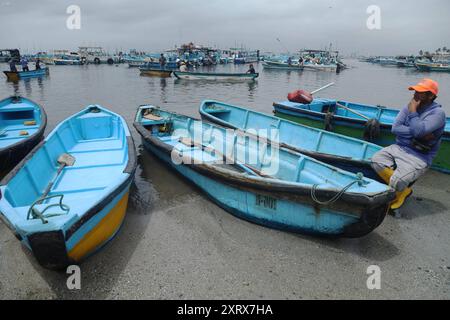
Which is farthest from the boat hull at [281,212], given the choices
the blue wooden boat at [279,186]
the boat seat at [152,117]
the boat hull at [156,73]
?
the boat hull at [156,73]

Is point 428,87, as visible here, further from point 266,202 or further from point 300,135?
point 300,135

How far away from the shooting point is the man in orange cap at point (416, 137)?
16.5ft

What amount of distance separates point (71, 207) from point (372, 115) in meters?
10.6

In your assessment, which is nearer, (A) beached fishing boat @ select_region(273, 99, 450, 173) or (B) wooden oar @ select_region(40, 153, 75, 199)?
(B) wooden oar @ select_region(40, 153, 75, 199)

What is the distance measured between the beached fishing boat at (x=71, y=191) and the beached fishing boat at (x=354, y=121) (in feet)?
20.8

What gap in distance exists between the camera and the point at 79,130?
29.1ft

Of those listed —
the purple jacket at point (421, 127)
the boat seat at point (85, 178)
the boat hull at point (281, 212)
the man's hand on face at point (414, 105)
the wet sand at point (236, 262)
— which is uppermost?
the man's hand on face at point (414, 105)

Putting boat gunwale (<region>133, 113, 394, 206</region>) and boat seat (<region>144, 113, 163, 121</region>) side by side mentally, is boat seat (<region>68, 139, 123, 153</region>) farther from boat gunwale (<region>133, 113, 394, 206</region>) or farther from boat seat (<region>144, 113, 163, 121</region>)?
boat gunwale (<region>133, 113, 394, 206</region>)

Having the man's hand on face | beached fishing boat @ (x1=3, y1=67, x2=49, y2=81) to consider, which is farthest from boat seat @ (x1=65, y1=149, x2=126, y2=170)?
beached fishing boat @ (x1=3, y1=67, x2=49, y2=81)

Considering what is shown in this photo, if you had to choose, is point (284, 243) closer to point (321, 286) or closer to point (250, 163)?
point (321, 286)

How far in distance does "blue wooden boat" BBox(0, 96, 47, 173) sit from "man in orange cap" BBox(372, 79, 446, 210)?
8.56 meters

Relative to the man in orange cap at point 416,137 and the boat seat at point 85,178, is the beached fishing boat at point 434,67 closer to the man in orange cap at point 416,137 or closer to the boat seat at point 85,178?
the man in orange cap at point 416,137

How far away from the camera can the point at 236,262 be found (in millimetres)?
4566

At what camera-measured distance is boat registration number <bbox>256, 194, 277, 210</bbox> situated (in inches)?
201
